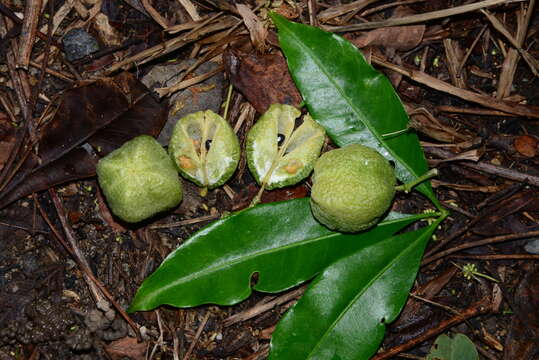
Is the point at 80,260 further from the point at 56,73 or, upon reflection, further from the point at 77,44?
the point at 77,44

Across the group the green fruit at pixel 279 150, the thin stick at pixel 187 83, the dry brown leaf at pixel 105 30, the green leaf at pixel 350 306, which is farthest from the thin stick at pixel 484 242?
the dry brown leaf at pixel 105 30

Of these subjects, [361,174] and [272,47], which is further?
[272,47]

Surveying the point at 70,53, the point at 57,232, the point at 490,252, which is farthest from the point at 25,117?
the point at 490,252

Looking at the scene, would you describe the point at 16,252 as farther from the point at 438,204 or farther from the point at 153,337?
the point at 438,204

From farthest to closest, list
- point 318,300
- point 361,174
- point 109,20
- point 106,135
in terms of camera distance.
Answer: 1. point 109,20
2. point 106,135
3. point 318,300
4. point 361,174

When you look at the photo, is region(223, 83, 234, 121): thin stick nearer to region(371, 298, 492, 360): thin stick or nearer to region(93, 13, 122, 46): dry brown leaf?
region(93, 13, 122, 46): dry brown leaf

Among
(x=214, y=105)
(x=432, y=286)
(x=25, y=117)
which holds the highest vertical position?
(x=25, y=117)

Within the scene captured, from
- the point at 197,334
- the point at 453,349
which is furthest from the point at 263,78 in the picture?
the point at 453,349

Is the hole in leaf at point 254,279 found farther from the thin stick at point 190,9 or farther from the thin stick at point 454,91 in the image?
the thin stick at point 190,9
